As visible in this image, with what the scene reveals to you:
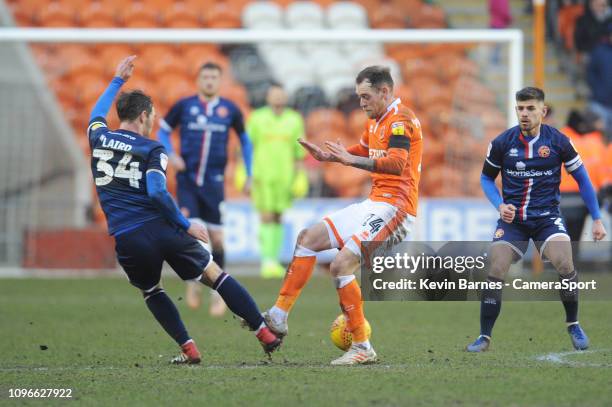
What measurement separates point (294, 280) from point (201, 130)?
173 inches

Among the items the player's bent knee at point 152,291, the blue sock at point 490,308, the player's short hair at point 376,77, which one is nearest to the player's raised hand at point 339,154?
the player's short hair at point 376,77

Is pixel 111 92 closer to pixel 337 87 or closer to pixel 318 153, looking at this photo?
pixel 318 153

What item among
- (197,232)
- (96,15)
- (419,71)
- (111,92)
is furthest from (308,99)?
(197,232)

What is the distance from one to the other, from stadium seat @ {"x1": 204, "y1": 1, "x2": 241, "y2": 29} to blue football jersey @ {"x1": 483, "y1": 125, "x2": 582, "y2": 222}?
11102 mm

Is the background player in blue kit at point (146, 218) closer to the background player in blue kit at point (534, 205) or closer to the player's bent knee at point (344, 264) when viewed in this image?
the player's bent knee at point (344, 264)

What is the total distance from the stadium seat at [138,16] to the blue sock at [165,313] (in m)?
11.7

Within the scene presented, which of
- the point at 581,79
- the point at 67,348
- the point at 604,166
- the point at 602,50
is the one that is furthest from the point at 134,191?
the point at 581,79

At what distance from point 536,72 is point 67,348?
921cm

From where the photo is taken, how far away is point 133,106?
7.36m

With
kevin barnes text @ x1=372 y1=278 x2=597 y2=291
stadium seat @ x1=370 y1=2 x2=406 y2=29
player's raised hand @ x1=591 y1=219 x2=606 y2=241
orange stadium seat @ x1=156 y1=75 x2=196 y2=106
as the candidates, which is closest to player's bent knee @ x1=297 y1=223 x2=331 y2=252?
kevin barnes text @ x1=372 y1=278 x2=597 y2=291

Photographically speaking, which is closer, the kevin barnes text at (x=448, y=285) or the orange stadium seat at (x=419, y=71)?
the kevin barnes text at (x=448, y=285)

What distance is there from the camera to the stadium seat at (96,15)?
60.1 feet

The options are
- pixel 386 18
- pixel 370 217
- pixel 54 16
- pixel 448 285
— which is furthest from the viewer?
pixel 386 18

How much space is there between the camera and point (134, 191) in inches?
285
